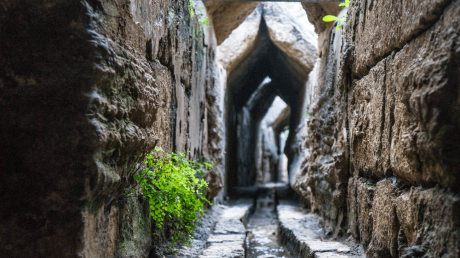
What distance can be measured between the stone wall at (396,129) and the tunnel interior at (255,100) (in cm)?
408

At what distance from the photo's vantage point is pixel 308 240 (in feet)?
13.6

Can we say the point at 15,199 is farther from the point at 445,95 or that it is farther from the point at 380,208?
the point at 380,208

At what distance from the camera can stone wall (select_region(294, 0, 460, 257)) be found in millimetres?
1800

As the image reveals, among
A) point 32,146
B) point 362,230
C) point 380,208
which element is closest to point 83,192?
point 32,146

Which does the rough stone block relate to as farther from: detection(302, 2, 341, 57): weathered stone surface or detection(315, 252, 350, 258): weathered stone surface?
detection(302, 2, 341, 57): weathered stone surface

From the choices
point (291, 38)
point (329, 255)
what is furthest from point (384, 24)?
point (291, 38)

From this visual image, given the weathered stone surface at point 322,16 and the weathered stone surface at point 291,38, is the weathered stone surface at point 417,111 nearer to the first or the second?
the weathered stone surface at point 322,16

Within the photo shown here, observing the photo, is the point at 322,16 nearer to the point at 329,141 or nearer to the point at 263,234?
the point at 329,141

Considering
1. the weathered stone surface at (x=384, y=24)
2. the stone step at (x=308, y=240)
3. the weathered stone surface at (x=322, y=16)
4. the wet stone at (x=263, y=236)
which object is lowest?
the wet stone at (x=263, y=236)

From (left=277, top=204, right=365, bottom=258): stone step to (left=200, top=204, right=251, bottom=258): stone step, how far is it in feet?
2.22

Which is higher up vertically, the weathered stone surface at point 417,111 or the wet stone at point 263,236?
the weathered stone surface at point 417,111

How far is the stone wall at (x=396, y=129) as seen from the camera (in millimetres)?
1800

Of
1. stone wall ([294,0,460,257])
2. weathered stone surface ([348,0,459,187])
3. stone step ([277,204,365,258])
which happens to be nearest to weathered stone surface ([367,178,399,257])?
stone wall ([294,0,460,257])

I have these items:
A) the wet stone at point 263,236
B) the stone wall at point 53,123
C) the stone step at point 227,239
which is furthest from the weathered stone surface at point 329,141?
the stone wall at point 53,123
